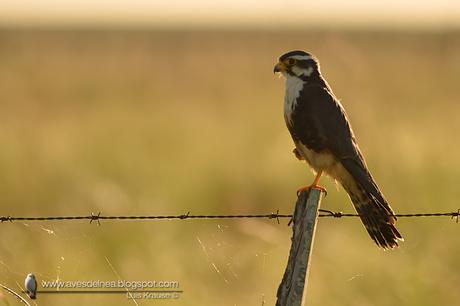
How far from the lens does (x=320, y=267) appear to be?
6777 mm

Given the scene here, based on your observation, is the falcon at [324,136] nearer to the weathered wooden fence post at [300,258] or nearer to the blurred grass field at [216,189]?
the blurred grass field at [216,189]

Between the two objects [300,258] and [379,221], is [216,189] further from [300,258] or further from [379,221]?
[300,258]

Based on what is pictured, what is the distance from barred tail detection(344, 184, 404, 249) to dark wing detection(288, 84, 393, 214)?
0.69 feet

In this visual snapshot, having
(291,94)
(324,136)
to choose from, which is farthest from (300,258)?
(291,94)

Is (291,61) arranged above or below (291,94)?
above

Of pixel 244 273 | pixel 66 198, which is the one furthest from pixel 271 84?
pixel 244 273

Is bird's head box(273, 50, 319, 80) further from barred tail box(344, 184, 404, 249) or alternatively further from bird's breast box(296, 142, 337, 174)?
barred tail box(344, 184, 404, 249)

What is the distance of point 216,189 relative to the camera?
10680 mm

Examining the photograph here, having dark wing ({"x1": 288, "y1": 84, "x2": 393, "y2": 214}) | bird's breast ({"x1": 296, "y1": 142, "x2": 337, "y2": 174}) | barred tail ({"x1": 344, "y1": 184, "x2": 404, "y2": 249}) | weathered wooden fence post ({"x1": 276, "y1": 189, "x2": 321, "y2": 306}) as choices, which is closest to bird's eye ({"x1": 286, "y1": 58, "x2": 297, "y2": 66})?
dark wing ({"x1": 288, "y1": 84, "x2": 393, "y2": 214})

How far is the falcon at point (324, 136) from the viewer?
5586mm

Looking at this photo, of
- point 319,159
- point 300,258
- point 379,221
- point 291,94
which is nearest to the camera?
point 300,258

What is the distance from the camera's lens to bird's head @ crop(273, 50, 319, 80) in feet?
19.9

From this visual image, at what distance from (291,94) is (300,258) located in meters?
1.88

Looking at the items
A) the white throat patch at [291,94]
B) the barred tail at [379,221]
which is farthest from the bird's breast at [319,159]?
the barred tail at [379,221]
